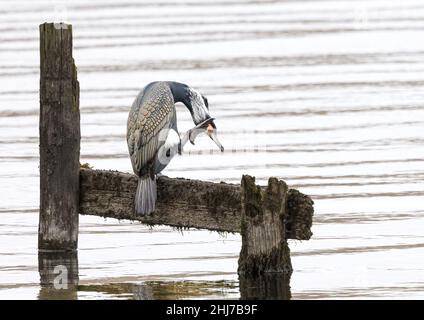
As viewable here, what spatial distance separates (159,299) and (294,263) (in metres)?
1.75

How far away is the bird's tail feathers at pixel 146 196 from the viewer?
44.4 feet

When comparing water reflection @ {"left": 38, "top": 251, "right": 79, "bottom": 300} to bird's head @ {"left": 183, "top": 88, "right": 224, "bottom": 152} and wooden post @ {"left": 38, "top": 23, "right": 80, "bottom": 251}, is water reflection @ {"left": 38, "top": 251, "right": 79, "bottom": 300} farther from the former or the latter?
bird's head @ {"left": 183, "top": 88, "right": 224, "bottom": 152}

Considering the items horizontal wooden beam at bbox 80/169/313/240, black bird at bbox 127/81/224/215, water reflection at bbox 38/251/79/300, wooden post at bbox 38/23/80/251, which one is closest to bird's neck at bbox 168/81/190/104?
black bird at bbox 127/81/224/215

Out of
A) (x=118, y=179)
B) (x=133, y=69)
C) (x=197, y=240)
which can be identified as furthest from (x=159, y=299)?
(x=133, y=69)

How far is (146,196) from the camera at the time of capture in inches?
533

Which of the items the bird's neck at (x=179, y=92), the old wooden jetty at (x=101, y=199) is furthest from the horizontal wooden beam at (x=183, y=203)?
the bird's neck at (x=179, y=92)

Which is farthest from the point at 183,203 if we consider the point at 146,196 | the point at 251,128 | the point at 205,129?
the point at 251,128

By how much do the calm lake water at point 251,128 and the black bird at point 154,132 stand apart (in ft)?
2.37

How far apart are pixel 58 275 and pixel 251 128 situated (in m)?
9.20

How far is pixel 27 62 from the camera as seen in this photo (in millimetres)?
31344

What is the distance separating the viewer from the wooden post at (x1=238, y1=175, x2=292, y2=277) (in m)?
12.7

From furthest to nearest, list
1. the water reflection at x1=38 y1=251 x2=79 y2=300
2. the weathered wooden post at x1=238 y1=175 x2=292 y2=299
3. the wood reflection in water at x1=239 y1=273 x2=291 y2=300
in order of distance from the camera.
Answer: the water reflection at x1=38 y1=251 x2=79 y2=300 → the weathered wooden post at x1=238 y1=175 x2=292 y2=299 → the wood reflection in water at x1=239 y1=273 x2=291 y2=300

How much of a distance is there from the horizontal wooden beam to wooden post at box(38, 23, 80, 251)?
0.43ft

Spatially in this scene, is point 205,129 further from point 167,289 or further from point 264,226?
point 167,289
